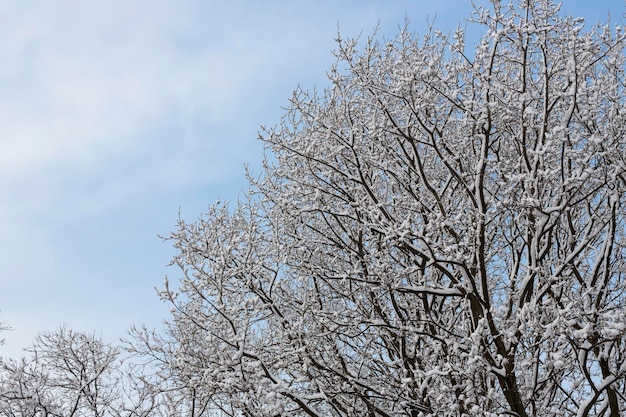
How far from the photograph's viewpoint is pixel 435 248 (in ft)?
24.4

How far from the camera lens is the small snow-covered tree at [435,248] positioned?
284 inches

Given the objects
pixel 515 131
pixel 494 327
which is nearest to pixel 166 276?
pixel 494 327

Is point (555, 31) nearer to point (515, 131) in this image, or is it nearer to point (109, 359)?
point (515, 131)

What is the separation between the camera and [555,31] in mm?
8477

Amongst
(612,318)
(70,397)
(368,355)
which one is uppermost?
(70,397)

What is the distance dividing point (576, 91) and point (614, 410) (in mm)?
4111

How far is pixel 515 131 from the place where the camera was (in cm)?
900

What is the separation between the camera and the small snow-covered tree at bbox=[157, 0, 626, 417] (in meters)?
7.21

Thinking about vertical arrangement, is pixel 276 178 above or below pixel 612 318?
above

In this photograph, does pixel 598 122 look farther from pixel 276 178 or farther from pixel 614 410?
pixel 276 178

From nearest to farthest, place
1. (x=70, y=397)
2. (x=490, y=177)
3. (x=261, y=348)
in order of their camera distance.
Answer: (x=261, y=348), (x=490, y=177), (x=70, y=397)

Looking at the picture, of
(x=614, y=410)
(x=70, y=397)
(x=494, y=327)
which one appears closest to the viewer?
(x=494, y=327)

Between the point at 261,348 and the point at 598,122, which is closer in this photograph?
the point at 261,348

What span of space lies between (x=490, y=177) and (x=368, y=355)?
3235 mm
